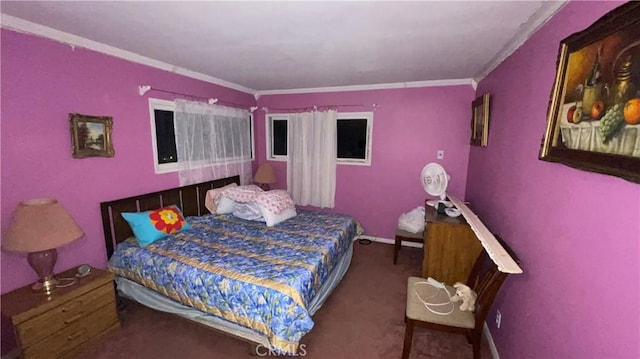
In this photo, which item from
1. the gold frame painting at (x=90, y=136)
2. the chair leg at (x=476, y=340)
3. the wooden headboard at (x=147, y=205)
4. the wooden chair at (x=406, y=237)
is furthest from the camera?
the wooden chair at (x=406, y=237)

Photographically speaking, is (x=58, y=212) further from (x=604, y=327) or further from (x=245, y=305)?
(x=604, y=327)

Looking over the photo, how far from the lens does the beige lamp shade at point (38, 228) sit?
1792 millimetres

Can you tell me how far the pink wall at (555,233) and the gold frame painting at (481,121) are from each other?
259 mm

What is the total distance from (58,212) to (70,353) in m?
1.08

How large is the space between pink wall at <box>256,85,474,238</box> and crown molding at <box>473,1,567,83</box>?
1051 mm

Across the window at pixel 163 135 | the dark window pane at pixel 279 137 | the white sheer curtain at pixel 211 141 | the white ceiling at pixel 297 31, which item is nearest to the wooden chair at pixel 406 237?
the white ceiling at pixel 297 31

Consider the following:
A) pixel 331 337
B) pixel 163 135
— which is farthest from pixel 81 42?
pixel 331 337

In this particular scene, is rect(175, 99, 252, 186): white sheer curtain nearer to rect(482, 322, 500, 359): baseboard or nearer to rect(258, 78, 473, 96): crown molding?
rect(258, 78, 473, 96): crown molding

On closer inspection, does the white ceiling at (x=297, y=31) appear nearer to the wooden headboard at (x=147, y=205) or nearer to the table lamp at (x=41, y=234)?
the table lamp at (x=41, y=234)

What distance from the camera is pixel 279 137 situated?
4.81m

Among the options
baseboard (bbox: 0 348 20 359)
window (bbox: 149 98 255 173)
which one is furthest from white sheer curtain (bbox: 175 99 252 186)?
baseboard (bbox: 0 348 20 359)

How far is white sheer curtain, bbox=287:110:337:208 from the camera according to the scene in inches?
170

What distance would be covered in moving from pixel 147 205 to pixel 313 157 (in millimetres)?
2474

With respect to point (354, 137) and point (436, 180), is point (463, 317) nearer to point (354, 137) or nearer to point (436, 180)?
point (436, 180)
